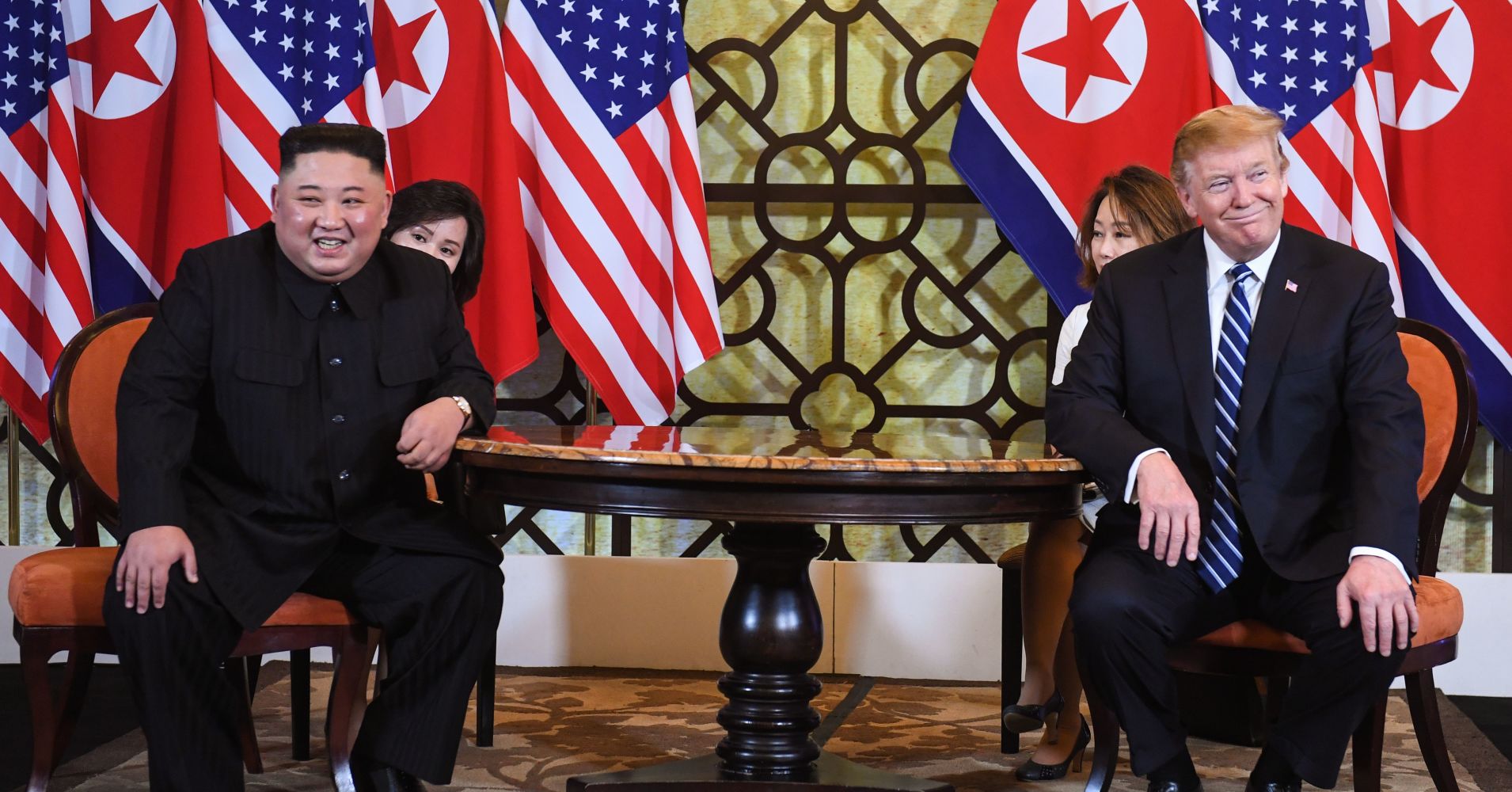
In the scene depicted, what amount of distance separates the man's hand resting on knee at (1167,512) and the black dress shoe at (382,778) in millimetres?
1243

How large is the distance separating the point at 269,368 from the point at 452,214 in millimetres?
1091

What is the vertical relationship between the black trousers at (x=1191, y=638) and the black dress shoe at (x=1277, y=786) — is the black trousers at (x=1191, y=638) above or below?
above

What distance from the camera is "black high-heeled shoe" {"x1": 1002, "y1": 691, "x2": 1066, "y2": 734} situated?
300cm

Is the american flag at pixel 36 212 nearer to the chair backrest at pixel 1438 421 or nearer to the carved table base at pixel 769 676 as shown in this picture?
the carved table base at pixel 769 676

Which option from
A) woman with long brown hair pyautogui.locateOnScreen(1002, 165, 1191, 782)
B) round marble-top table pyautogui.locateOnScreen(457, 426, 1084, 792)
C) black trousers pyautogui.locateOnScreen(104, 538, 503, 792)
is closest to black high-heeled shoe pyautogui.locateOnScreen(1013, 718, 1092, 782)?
woman with long brown hair pyautogui.locateOnScreen(1002, 165, 1191, 782)

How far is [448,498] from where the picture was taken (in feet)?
8.88

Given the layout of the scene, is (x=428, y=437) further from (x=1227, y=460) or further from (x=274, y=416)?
(x=1227, y=460)

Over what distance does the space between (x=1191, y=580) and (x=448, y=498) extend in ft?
4.38

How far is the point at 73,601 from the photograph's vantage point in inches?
95.3

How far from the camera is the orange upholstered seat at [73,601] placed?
7.93ft

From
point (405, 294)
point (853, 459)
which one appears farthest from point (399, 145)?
point (853, 459)

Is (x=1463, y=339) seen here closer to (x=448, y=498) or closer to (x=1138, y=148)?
(x=1138, y=148)

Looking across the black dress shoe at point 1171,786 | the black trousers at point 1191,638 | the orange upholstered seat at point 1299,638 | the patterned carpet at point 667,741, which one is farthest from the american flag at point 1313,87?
the black dress shoe at point 1171,786

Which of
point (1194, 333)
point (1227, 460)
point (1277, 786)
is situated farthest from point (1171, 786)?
point (1194, 333)
